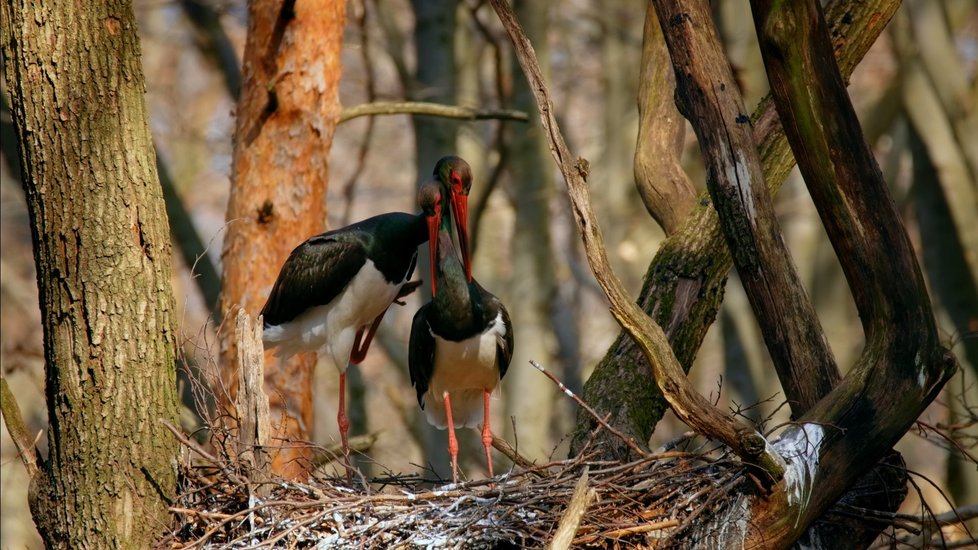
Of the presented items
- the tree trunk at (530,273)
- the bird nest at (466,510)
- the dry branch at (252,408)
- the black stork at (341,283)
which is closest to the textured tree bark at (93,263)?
the bird nest at (466,510)

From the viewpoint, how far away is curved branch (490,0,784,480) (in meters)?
3.71

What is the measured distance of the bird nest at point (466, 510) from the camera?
4.12 metres

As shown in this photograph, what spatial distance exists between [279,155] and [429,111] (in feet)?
2.82

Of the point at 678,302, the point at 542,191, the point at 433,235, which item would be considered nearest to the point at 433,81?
the point at 542,191

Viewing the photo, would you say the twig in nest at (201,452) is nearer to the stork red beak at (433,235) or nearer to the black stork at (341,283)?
the black stork at (341,283)

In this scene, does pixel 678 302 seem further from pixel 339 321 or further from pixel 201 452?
pixel 201 452

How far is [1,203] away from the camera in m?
13.0

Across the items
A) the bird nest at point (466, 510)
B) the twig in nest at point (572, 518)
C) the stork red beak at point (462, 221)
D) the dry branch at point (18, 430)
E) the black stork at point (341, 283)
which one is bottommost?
the bird nest at point (466, 510)

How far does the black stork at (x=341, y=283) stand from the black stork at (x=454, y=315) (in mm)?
242

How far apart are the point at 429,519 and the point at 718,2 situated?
8.33 metres

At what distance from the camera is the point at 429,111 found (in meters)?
6.64

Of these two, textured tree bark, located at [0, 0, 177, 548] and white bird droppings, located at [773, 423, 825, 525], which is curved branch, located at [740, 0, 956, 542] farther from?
textured tree bark, located at [0, 0, 177, 548]

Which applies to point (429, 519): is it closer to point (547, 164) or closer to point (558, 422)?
point (547, 164)

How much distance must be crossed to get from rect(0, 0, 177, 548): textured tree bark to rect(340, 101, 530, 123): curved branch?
2589 millimetres
